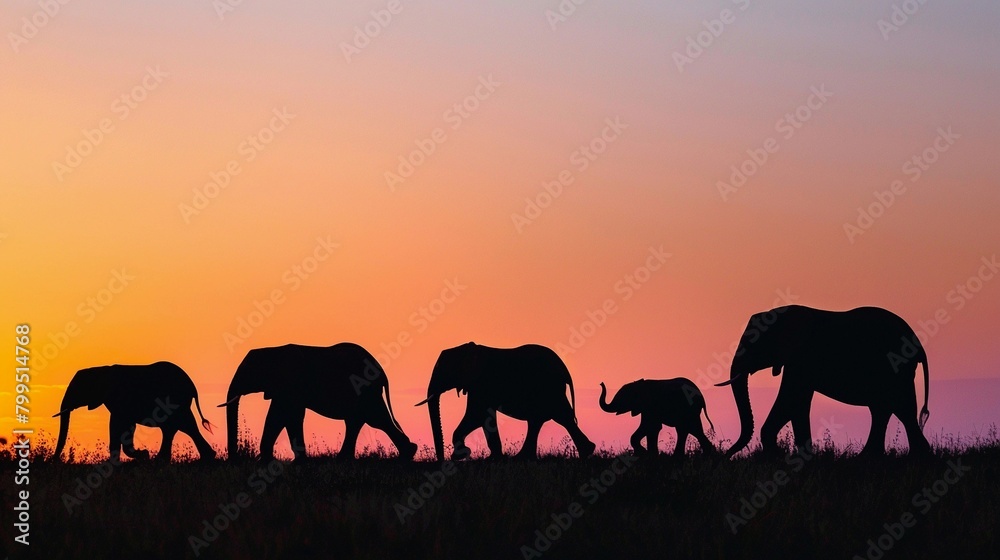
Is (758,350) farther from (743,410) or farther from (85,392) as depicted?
(85,392)

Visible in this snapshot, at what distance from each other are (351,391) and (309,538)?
10.2 m

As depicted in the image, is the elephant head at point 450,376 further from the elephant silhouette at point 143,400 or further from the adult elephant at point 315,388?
the elephant silhouette at point 143,400

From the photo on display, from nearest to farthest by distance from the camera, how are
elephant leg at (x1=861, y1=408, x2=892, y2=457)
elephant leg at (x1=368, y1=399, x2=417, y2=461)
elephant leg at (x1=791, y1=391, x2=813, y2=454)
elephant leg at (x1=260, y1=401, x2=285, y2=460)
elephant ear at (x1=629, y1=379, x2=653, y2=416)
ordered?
elephant leg at (x1=791, y1=391, x2=813, y2=454) → elephant leg at (x1=861, y1=408, x2=892, y2=457) → elephant leg at (x1=260, y1=401, x2=285, y2=460) → elephant leg at (x1=368, y1=399, x2=417, y2=461) → elephant ear at (x1=629, y1=379, x2=653, y2=416)

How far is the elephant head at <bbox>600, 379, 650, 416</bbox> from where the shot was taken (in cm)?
2245

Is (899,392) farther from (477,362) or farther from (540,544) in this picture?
(540,544)

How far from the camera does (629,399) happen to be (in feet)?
75.7

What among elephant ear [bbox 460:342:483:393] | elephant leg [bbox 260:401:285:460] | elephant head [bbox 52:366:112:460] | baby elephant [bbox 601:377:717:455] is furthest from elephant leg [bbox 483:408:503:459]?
elephant head [bbox 52:366:112:460]

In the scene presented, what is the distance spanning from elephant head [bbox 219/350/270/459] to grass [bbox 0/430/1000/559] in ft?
16.1

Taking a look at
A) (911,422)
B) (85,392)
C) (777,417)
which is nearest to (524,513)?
(777,417)

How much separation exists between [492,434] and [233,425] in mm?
4504

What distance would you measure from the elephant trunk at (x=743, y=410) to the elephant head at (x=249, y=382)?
7.63 meters

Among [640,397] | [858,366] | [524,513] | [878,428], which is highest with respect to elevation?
[858,366]

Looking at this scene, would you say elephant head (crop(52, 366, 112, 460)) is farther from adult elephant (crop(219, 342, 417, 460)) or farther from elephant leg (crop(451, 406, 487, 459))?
elephant leg (crop(451, 406, 487, 459))

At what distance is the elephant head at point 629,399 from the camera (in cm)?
2245
